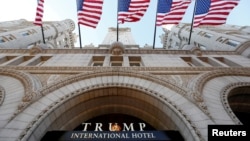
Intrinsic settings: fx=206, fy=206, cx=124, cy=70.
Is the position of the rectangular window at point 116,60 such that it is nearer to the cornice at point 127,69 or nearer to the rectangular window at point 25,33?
the cornice at point 127,69

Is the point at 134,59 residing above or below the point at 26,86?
above

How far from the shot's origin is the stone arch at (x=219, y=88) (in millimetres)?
9508

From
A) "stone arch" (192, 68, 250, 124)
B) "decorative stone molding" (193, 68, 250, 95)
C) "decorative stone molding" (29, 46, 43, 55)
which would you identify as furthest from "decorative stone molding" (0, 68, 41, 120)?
"decorative stone molding" (193, 68, 250, 95)

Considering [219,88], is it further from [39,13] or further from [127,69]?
[39,13]

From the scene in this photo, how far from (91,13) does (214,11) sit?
9514mm

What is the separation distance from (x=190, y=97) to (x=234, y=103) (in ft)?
12.3

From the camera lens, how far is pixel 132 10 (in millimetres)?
16141

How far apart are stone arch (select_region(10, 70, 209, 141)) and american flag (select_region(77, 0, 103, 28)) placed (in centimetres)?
556

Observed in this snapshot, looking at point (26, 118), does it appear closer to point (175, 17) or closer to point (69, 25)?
point (175, 17)

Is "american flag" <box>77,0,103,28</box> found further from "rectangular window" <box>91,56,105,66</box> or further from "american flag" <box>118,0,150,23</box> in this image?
"rectangular window" <box>91,56,105,66</box>

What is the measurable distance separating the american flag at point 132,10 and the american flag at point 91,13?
5.63 ft

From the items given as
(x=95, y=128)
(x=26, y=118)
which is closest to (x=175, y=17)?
(x=95, y=128)

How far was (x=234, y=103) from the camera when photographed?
485 inches

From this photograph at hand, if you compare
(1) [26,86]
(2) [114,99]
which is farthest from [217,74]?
(1) [26,86]
